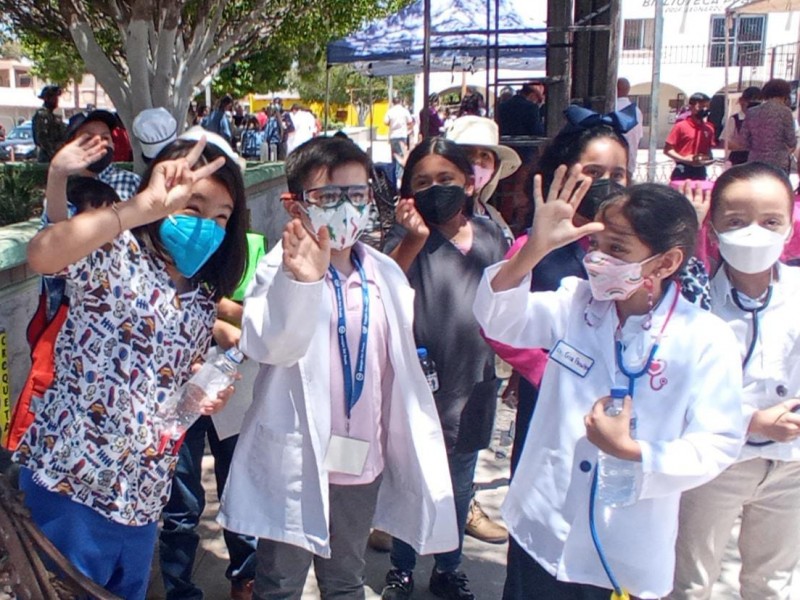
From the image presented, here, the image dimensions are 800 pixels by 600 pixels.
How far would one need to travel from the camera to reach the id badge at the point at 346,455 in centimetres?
225

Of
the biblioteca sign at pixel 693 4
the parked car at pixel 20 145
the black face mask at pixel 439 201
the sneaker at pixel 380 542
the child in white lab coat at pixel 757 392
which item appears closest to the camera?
the child in white lab coat at pixel 757 392

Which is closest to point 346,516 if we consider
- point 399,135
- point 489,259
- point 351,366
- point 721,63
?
point 351,366

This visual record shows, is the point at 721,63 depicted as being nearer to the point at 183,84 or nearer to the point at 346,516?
the point at 183,84

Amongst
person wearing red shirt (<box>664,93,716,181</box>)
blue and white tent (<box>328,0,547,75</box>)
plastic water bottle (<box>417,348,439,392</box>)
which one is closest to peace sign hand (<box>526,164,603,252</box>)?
plastic water bottle (<box>417,348,439,392</box>)

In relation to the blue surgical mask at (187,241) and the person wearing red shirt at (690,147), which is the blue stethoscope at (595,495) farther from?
the person wearing red shirt at (690,147)

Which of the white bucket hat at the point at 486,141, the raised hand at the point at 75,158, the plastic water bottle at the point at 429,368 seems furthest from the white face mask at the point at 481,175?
the raised hand at the point at 75,158

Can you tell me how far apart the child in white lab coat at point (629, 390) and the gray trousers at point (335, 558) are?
1.54 ft

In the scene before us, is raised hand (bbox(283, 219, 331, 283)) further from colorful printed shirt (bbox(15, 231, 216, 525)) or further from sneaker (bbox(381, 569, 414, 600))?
sneaker (bbox(381, 569, 414, 600))

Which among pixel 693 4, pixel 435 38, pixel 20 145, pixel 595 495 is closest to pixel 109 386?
pixel 595 495

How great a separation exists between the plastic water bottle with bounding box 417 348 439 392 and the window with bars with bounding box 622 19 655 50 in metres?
32.1

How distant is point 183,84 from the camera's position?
33.9 feet

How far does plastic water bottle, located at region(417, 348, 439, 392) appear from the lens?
2.74 metres

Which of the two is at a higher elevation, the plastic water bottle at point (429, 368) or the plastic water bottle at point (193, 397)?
the plastic water bottle at point (193, 397)

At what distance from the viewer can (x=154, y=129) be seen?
3.16 metres
